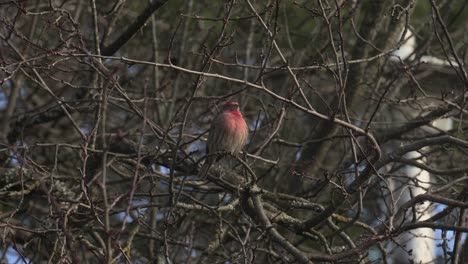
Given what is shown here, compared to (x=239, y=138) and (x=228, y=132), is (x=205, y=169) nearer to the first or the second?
(x=228, y=132)

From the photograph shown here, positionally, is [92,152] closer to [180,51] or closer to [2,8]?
[2,8]

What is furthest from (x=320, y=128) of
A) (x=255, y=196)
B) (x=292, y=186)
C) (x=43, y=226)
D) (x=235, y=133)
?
(x=43, y=226)

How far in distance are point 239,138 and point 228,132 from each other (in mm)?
193

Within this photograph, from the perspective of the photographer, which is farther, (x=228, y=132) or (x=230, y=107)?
(x=230, y=107)

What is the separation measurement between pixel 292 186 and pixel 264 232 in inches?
122

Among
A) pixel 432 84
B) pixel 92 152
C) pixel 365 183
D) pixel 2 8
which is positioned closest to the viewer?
pixel 365 183

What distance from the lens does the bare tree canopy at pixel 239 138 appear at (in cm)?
502

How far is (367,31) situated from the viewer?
8.41 metres

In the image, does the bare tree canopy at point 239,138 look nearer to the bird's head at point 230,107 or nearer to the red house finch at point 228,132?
the red house finch at point 228,132

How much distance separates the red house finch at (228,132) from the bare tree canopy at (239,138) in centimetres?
10

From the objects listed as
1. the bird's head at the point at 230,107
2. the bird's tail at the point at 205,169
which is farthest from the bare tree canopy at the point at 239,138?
the bird's head at the point at 230,107

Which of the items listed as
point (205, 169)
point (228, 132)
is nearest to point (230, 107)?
point (228, 132)

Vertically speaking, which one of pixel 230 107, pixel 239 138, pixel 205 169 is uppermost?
pixel 230 107

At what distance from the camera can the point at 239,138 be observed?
7.38 m
